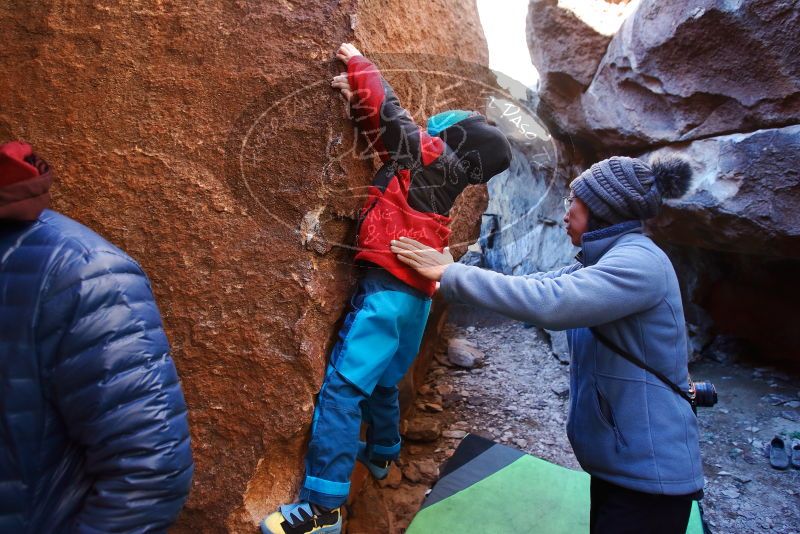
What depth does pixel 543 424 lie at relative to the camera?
3.63 m

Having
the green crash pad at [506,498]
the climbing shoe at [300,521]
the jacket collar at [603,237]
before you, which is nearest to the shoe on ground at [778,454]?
the green crash pad at [506,498]

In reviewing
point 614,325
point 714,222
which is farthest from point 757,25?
point 614,325

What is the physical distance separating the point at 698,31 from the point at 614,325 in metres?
2.63

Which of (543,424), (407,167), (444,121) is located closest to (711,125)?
(543,424)

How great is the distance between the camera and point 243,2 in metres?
1.81

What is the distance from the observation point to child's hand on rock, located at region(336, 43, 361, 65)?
1.81m

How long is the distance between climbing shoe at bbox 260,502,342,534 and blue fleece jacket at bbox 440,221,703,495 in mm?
851

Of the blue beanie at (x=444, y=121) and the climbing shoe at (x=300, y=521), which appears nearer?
the climbing shoe at (x=300, y=521)

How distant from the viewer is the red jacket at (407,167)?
5.93 ft

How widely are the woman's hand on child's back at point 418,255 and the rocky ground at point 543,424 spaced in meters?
1.37

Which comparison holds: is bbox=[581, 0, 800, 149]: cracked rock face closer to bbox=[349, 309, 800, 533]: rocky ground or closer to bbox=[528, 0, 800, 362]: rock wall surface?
bbox=[528, 0, 800, 362]: rock wall surface

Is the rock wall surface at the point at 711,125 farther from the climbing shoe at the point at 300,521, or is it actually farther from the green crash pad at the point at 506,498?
the climbing shoe at the point at 300,521

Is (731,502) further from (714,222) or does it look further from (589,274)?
(589,274)

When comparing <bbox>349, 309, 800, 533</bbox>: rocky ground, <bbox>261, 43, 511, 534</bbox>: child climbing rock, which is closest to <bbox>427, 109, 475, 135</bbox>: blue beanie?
<bbox>261, 43, 511, 534</bbox>: child climbing rock
